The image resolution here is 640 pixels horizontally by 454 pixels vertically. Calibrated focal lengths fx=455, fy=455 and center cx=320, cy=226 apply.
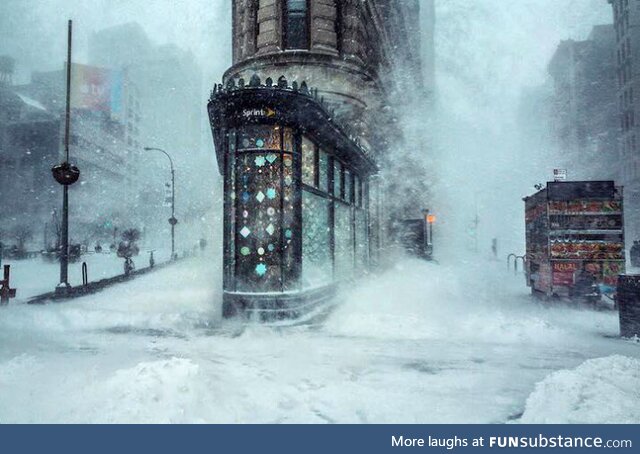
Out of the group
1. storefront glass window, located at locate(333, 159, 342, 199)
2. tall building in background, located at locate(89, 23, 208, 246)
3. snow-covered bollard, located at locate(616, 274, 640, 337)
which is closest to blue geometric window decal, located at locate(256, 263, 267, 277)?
storefront glass window, located at locate(333, 159, 342, 199)

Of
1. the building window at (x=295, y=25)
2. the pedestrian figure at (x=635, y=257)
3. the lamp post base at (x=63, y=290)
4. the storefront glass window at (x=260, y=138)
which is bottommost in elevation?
the lamp post base at (x=63, y=290)

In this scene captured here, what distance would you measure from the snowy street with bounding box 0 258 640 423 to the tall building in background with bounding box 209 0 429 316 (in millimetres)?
1303

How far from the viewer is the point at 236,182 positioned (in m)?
9.63

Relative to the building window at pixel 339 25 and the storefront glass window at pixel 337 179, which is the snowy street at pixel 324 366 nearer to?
the storefront glass window at pixel 337 179

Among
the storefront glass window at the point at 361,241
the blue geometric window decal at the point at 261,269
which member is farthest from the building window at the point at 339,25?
the blue geometric window decal at the point at 261,269

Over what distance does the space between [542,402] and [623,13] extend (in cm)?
5958

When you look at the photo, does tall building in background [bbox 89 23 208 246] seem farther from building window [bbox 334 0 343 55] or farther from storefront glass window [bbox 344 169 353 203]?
storefront glass window [bbox 344 169 353 203]

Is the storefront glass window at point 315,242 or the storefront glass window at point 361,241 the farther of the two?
the storefront glass window at point 361,241

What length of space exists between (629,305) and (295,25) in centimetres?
1371

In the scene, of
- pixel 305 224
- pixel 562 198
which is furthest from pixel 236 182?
pixel 562 198

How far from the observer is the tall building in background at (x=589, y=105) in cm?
6034

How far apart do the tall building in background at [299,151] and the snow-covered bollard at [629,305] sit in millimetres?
5905

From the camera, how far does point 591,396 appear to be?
15.0 ft
